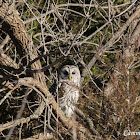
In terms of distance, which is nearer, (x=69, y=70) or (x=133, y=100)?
(x=133, y=100)

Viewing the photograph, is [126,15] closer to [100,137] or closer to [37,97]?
[37,97]

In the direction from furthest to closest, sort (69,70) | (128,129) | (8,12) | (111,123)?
(69,70)
(8,12)
(111,123)
(128,129)

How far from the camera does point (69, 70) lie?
5.20 meters

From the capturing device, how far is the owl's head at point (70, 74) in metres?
5.20

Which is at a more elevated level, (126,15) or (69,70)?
(126,15)

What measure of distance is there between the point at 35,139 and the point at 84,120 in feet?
2.30

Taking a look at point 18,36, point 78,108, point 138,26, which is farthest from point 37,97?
point 138,26

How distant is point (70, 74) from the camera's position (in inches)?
204

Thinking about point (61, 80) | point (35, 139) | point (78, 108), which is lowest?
point (35, 139)

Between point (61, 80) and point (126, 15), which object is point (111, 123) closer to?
point (61, 80)

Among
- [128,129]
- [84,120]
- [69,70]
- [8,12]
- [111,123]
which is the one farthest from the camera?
[69,70]

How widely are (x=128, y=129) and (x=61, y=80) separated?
246 centimetres

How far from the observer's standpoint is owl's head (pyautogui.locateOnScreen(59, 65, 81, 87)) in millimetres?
5195

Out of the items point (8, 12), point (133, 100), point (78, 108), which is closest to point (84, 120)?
point (78, 108)
